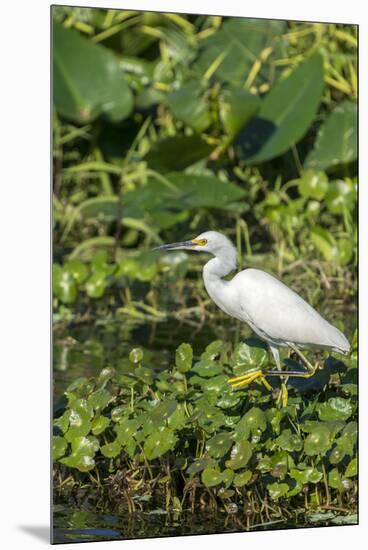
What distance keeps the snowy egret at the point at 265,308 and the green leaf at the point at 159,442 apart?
0.89ft

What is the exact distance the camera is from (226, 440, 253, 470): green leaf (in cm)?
356

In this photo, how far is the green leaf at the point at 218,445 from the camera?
3559 millimetres

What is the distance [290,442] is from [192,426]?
0.80ft

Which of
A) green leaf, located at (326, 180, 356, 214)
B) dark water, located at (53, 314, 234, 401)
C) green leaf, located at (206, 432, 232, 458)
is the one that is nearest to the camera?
green leaf, located at (206, 432, 232, 458)

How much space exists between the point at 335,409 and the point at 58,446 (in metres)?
0.70

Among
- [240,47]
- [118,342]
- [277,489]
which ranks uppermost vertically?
[240,47]

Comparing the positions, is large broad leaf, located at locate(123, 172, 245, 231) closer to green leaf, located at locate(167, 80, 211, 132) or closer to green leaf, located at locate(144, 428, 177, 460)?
green leaf, located at locate(167, 80, 211, 132)

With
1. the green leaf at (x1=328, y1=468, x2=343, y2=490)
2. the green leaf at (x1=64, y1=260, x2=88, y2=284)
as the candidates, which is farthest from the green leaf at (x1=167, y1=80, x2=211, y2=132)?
the green leaf at (x1=328, y1=468, x2=343, y2=490)

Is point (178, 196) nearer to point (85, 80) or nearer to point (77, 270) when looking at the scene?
point (77, 270)

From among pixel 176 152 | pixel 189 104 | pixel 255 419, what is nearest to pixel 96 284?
pixel 176 152

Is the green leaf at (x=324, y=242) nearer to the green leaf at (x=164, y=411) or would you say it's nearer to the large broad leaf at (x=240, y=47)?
the large broad leaf at (x=240, y=47)

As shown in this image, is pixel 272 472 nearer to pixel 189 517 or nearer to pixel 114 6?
pixel 189 517

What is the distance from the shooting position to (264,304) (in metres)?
3.86

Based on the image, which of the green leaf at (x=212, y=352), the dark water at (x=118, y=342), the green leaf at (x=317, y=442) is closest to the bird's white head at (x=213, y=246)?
the green leaf at (x=212, y=352)
